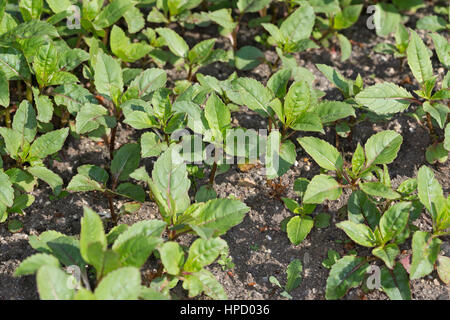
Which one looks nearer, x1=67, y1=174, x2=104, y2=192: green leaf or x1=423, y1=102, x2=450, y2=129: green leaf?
x1=67, y1=174, x2=104, y2=192: green leaf

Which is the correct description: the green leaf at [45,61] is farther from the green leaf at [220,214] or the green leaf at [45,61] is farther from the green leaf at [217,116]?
the green leaf at [220,214]

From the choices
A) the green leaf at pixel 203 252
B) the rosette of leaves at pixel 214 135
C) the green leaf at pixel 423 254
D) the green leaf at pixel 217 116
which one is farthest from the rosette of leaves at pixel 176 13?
the green leaf at pixel 423 254

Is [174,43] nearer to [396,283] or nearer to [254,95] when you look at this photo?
[254,95]

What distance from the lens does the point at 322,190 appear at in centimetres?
327

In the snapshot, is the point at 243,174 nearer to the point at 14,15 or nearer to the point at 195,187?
the point at 195,187

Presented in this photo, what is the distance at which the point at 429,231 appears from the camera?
3469 millimetres

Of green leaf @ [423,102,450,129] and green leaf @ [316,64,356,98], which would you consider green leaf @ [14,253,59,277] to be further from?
green leaf @ [423,102,450,129]

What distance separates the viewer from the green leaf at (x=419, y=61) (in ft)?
12.3

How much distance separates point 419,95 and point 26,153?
2.64 m

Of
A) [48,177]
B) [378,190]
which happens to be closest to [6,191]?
[48,177]

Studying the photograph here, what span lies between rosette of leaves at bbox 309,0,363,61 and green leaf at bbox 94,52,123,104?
1.67 m

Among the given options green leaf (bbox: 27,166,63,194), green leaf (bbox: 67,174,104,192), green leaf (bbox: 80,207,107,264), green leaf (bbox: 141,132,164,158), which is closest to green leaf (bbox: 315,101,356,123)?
green leaf (bbox: 141,132,164,158)

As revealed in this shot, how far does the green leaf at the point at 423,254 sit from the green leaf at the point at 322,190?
1.69 feet

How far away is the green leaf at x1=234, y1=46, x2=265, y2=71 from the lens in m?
4.24
